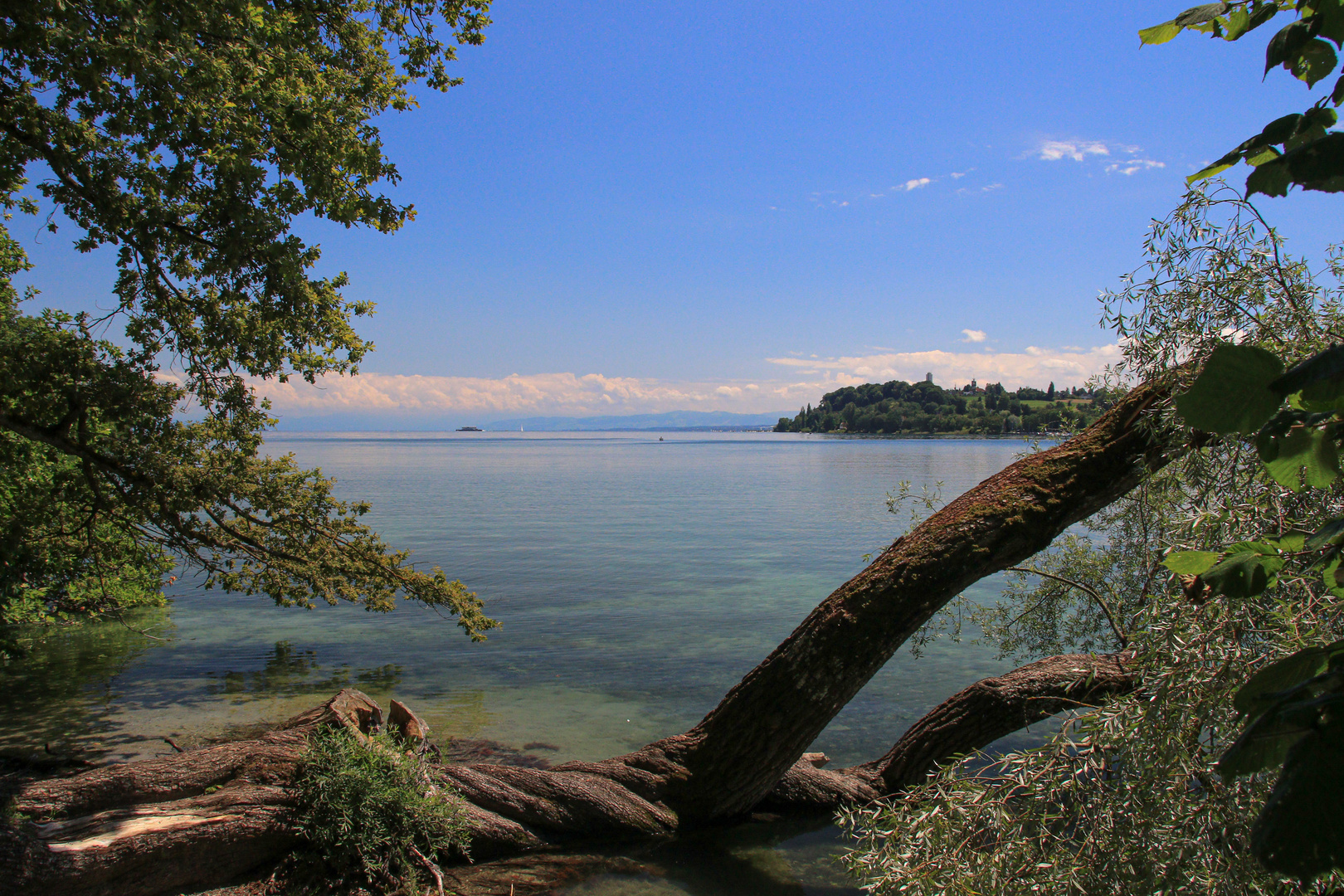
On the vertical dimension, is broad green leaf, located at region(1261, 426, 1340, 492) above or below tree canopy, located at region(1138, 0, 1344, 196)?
below

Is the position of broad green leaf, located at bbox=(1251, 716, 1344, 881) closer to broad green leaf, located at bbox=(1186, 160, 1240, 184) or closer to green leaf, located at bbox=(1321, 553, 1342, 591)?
green leaf, located at bbox=(1321, 553, 1342, 591)

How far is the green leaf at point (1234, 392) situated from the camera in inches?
47.1

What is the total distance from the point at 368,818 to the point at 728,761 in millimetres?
3377

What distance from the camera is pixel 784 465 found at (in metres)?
92.8

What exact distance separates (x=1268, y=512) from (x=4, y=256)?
15.3 meters

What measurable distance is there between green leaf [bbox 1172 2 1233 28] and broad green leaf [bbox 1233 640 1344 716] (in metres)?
1.32

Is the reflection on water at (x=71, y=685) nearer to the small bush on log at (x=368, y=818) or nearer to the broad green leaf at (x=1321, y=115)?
the small bush on log at (x=368, y=818)

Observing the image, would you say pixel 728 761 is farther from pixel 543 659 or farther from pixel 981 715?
pixel 543 659

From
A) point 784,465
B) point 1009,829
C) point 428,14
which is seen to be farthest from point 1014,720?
point 784,465

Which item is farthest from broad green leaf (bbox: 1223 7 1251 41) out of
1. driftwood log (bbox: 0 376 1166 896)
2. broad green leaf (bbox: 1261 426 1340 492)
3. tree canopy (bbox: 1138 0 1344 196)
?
driftwood log (bbox: 0 376 1166 896)

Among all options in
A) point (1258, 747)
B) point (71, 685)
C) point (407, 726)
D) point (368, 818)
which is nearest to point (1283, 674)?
point (1258, 747)

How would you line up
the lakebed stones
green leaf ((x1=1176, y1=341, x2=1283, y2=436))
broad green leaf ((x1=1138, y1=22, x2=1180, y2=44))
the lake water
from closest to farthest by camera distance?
green leaf ((x1=1176, y1=341, x2=1283, y2=436))
broad green leaf ((x1=1138, y1=22, x2=1180, y2=44))
the lakebed stones
the lake water

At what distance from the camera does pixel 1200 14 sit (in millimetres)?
1627

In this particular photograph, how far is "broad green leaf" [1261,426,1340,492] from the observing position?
1404mm
